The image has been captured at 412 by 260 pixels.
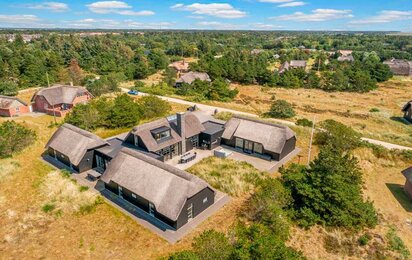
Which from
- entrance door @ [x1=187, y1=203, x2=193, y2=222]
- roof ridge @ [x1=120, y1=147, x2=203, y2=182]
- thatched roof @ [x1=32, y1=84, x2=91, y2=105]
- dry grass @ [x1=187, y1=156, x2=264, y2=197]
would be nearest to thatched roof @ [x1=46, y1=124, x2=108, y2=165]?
roof ridge @ [x1=120, y1=147, x2=203, y2=182]

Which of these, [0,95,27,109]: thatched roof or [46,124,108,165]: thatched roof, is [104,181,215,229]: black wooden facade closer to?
[46,124,108,165]: thatched roof

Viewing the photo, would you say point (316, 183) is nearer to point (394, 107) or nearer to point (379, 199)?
point (379, 199)

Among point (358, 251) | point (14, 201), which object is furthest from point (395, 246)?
point (14, 201)

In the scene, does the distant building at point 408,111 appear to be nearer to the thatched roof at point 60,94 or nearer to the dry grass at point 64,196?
the dry grass at point 64,196

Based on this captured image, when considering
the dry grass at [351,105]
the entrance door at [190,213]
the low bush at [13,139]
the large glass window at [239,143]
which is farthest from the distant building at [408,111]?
the low bush at [13,139]

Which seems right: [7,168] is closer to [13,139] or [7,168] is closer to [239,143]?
[13,139]
